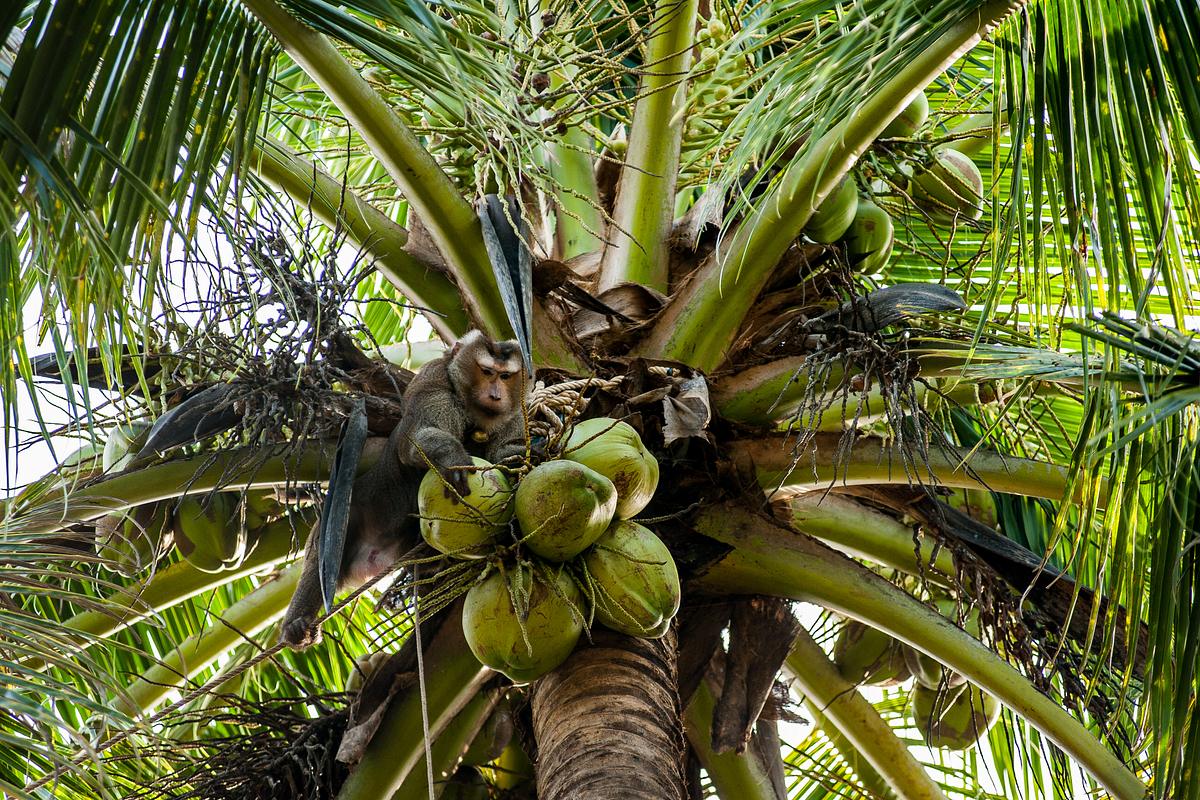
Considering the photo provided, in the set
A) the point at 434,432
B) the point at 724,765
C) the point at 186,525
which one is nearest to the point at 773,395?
the point at 434,432

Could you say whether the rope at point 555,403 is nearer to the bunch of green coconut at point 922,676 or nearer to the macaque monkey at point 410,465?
the macaque monkey at point 410,465

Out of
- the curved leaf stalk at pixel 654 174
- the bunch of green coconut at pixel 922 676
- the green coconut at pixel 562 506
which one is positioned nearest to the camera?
the green coconut at pixel 562 506

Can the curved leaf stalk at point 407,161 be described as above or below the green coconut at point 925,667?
above

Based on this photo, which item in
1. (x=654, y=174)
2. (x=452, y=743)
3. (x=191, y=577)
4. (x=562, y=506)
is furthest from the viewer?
(x=654, y=174)

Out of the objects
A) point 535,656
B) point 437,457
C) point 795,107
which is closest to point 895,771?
point 535,656

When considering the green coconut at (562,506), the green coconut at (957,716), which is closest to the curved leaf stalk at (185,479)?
the green coconut at (562,506)

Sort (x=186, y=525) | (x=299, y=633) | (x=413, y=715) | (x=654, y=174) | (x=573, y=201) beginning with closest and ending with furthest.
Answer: (x=299, y=633) → (x=413, y=715) → (x=186, y=525) → (x=654, y=174) → (x=573, y=201)

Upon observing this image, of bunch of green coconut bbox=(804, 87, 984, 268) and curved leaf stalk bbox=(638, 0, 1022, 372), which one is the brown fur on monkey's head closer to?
curved leaf stalk bbox=(638, 0, 1022, 372)

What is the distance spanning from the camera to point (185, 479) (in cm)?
219

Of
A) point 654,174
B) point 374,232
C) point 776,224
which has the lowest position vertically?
point 374,232

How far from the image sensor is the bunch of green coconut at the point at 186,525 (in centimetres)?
234

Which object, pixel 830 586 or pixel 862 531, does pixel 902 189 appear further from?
pixel 830 586

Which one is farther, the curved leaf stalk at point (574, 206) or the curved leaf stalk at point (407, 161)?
the curved leaf stalk at point (574, 206)

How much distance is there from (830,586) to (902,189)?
3.40 feet
